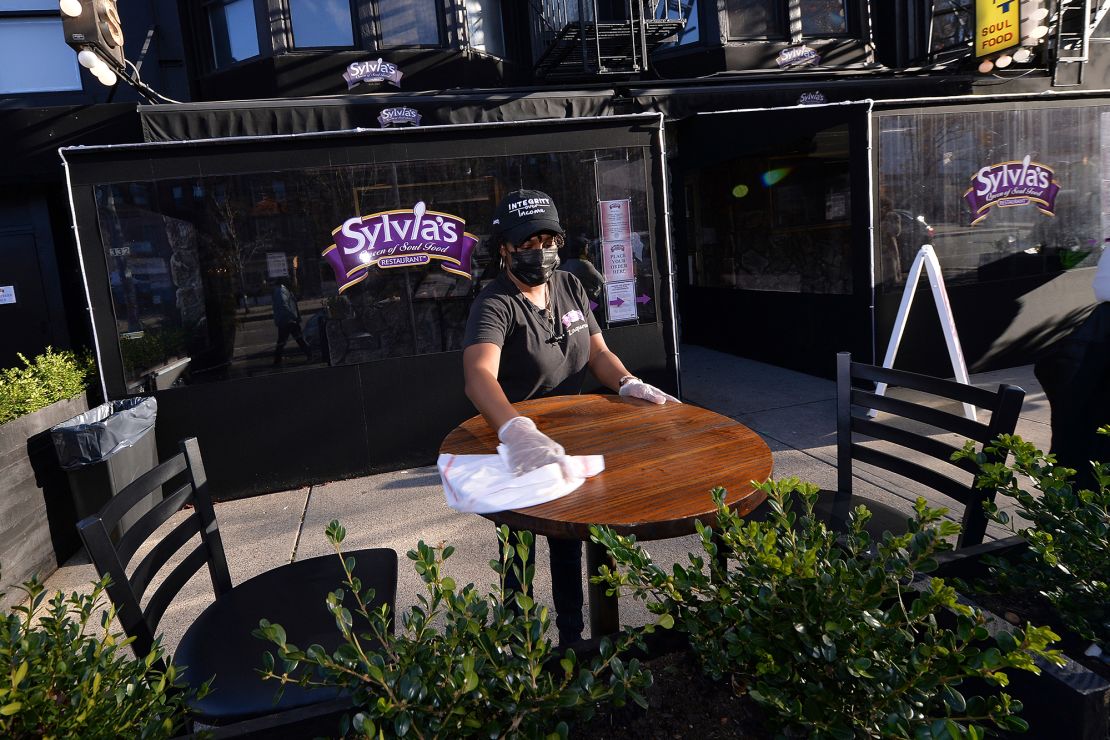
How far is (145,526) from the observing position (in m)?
2.20

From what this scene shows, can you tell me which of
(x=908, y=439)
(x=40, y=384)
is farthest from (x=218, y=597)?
(x=40, y=384)

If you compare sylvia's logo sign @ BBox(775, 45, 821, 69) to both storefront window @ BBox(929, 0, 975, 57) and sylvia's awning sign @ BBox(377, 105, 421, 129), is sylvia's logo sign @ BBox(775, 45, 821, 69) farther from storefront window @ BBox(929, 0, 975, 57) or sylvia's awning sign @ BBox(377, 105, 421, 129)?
sylvia's awning sign @ BBox(377, 105, 421, 129)

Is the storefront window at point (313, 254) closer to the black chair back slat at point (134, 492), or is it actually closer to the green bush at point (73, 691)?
the black chair back slat at point (134, 492)

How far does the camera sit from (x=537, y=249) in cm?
283

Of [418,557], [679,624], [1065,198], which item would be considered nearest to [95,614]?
[418,557]

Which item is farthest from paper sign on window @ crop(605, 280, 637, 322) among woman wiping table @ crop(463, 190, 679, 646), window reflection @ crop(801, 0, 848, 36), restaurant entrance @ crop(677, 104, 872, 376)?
window reflection @ crop(801, 0, 848, 36)

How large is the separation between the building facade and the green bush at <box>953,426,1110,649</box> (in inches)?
176

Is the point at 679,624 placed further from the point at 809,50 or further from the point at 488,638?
the point at 809,50

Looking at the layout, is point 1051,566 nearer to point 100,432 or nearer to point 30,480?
point 100,432

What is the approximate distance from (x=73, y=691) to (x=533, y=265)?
6.70 feet

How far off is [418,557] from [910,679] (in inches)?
35.1

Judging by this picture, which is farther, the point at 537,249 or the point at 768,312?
the point at 768,312

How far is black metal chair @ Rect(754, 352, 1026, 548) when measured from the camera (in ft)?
7.91

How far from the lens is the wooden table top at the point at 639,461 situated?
1823mm
